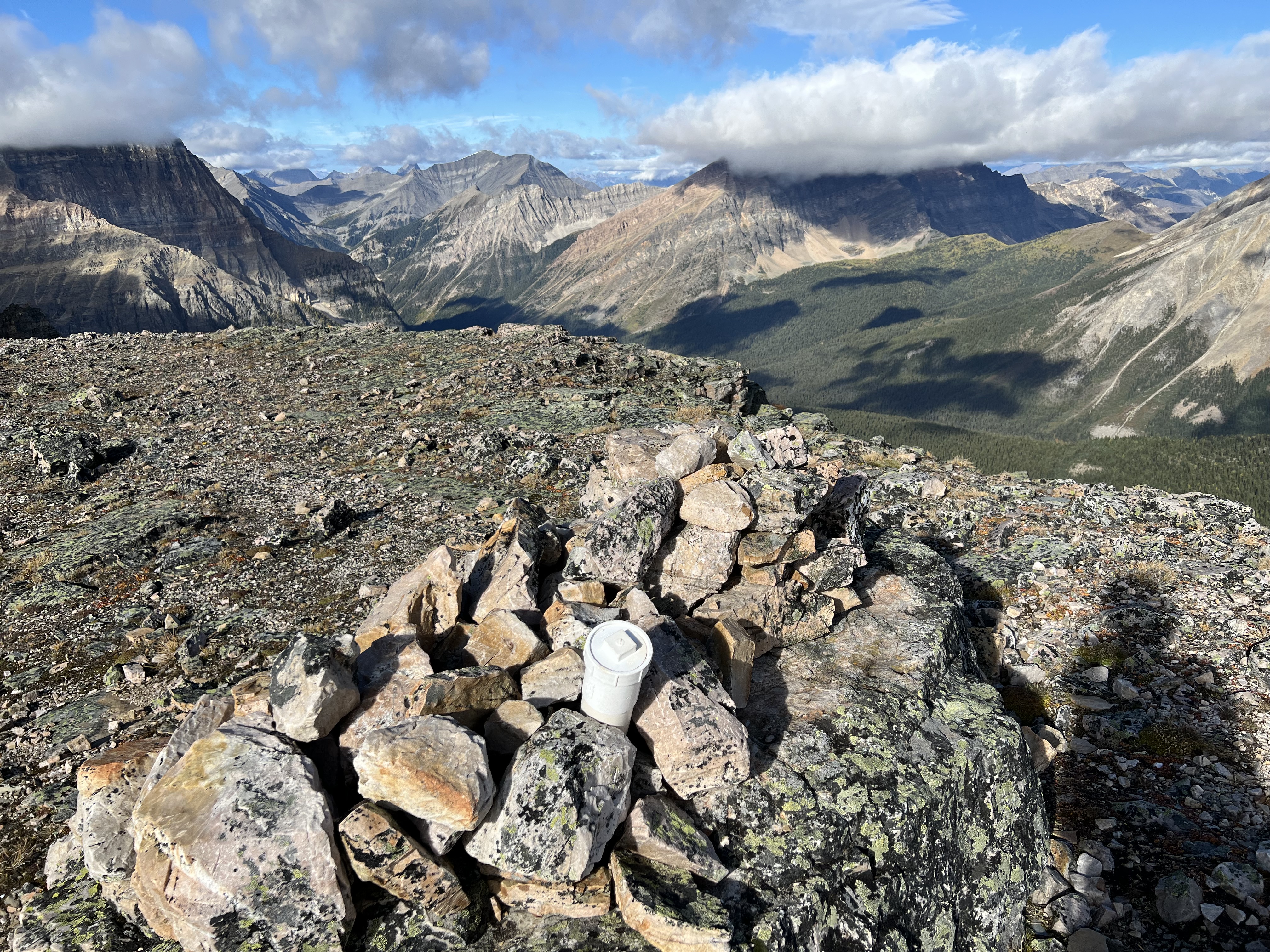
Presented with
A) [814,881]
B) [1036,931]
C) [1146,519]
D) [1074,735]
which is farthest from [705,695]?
[1146,519]

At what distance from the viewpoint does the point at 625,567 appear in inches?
419

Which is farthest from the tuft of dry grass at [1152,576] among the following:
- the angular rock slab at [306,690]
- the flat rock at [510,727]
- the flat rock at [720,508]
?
the angular rock slab at [306,690]

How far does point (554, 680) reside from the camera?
26.7 feet

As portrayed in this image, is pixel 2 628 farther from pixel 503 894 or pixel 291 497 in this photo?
pixel 503 894

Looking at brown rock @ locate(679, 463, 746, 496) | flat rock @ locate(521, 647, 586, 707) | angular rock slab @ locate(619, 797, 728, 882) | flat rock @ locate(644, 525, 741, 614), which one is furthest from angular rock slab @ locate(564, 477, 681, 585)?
angular rock slab @ locate(619, 797, 728, 882)

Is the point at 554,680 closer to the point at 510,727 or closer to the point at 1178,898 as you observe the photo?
the point at 510,727

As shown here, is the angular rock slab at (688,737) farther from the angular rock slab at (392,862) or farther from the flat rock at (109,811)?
the flat rock at (109,811)

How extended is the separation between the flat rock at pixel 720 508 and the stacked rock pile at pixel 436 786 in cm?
199

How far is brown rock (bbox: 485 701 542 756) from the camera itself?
24.7ft

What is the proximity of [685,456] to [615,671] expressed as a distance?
585cm

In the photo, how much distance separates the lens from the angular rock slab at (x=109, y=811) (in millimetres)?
7121

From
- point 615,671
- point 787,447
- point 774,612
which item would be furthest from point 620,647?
point 787,447

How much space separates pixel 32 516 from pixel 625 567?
20165 mm

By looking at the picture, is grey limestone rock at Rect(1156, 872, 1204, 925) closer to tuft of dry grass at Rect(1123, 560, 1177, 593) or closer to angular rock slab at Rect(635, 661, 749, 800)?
angular rock slab at Rect(635, 661, 749, 800)
